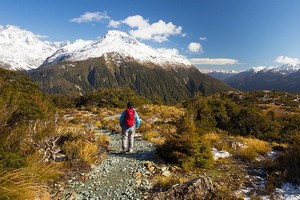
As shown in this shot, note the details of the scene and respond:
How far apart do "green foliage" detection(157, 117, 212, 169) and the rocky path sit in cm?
82

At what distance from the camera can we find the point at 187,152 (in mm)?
11383

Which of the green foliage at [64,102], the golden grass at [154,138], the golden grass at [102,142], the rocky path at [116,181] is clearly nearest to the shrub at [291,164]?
the rocky path at [116,181]

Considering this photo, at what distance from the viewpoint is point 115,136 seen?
1788 cm

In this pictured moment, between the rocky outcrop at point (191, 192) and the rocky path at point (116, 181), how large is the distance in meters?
0.80

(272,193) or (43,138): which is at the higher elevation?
(43,138)

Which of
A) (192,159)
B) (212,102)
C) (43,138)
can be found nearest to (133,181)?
(192,159)

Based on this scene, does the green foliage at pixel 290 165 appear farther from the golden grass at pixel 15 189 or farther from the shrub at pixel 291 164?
the golden grass at pixel 15 189

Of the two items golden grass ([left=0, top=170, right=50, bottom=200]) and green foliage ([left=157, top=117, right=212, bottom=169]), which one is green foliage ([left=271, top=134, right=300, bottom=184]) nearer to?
green foliage ([left=157, top=117, right=212, bottom=169])

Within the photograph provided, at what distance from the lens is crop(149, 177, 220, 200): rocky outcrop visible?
7.30m

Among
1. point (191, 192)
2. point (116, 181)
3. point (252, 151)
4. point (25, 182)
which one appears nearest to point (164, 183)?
point (191, 192)

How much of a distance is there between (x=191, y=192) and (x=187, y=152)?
4.08 metres

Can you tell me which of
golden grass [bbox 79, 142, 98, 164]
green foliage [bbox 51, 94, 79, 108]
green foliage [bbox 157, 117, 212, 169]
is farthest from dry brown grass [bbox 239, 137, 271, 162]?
green foliage [bbox 51, 94, 79, 108]

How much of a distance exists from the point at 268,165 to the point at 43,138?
9.08 meters

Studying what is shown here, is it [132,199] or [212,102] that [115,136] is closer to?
[132,199]
